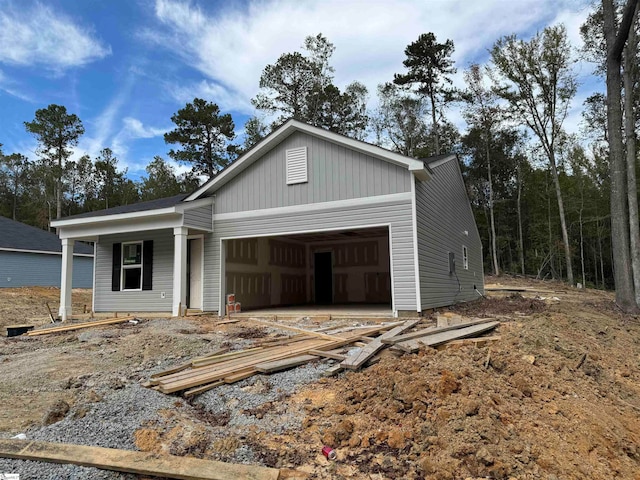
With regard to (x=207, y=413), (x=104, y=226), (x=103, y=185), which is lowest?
(x=207, y=413)

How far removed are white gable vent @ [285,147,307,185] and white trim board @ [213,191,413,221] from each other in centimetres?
72

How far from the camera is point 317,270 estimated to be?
1720cm

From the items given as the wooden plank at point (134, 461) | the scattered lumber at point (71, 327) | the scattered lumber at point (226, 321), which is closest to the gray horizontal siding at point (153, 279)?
the scattered lumber at point (71, 327)

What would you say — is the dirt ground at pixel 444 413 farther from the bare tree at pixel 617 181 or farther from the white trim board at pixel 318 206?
the bare tree at pixel 617 181

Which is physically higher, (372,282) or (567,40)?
(567,40)

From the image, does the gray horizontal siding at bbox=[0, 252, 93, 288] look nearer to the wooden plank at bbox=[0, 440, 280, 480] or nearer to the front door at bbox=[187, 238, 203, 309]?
the front door at bbox=[187, 238, 203, 309]

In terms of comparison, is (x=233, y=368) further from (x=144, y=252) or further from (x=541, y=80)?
(x=541, y=80)

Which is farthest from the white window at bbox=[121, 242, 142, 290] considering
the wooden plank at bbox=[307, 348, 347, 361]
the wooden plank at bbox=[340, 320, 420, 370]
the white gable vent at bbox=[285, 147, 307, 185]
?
the wooden plank at bbox=[340, 320, 420, 370]

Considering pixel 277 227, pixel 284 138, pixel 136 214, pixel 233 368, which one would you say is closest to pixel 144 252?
pixel 136 214

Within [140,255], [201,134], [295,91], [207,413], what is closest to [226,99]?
[201,134]

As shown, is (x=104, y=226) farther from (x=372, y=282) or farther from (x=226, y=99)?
(x=226, y=99)

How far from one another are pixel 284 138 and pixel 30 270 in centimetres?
1820

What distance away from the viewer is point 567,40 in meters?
24.9

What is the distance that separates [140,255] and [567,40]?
89.0 feet
